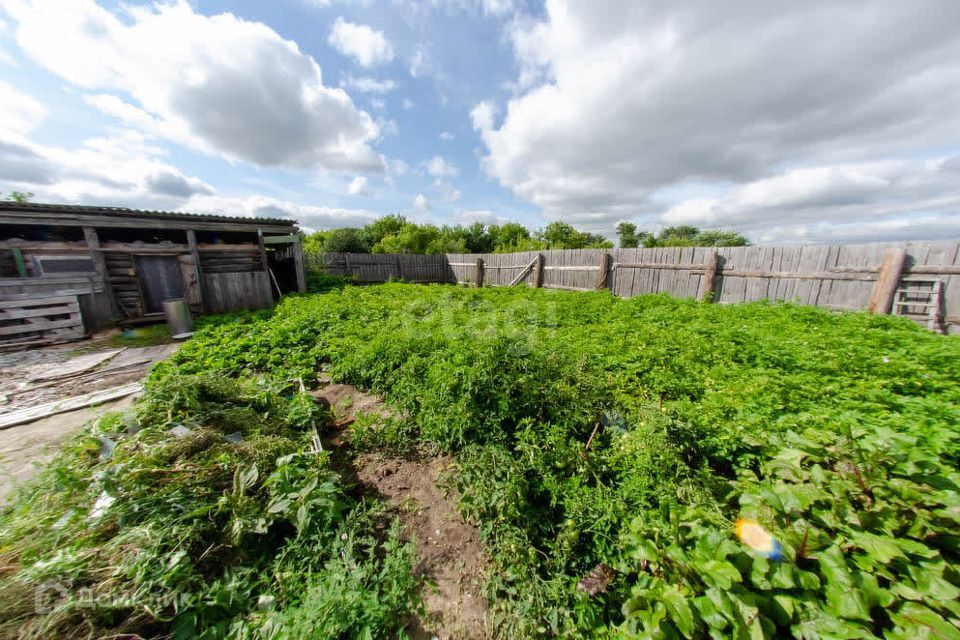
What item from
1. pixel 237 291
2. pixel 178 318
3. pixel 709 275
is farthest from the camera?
pixel 237 291

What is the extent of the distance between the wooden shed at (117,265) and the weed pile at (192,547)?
801cm

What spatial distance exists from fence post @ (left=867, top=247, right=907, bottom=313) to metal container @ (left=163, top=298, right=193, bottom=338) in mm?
14349

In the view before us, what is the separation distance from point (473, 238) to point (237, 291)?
32272 mm

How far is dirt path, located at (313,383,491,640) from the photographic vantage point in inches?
69.0

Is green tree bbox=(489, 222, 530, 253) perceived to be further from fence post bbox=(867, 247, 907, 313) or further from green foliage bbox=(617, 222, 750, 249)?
fence post bbox=(867, 247, 907, 313)

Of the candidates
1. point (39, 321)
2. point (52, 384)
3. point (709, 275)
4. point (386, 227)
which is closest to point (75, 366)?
point (52, 384)

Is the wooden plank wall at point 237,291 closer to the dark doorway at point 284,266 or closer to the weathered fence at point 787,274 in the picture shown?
the dark doorway at point 284,266

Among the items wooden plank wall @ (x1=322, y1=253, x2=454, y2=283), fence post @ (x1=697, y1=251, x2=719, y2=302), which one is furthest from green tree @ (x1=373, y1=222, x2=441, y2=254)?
fence post @ (x1=697, y1=251, x2=719, y2=302)

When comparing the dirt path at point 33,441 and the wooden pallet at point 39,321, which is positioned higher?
the wooden pallet at point 39,321

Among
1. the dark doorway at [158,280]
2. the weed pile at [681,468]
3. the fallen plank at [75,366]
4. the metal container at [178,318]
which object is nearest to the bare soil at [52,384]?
the fallen plank at [75,366]

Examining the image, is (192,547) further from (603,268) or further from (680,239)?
(680,239)

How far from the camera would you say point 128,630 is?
4.77 ft

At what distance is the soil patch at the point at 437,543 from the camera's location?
1.75 m

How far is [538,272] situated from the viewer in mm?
12516
